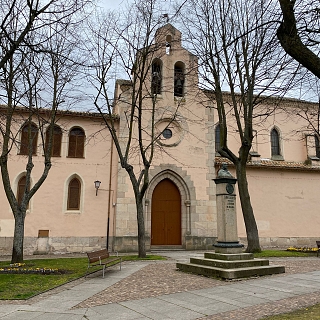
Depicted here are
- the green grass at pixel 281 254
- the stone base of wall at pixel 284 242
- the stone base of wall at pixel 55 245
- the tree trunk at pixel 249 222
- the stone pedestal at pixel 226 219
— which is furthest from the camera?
the stone base of wall at pixel 284 242

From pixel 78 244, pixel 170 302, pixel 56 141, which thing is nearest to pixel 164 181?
pixel 78 244

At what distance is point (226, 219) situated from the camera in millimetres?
10156

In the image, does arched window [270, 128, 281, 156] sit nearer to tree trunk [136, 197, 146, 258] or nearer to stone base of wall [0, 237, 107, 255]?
tree trunk [136, 197, 146, 258]

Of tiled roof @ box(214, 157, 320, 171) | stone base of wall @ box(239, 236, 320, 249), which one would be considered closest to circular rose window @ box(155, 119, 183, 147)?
tiled roof @ box(214, 157, 320, 171)

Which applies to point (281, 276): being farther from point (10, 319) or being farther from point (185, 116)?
point (185, 116)

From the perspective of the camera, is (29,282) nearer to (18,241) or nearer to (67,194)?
(18,241)

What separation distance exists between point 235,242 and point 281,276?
159 cm

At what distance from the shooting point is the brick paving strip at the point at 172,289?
18.7 ft

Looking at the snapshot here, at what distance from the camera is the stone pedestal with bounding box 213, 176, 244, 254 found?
9961 millimetres

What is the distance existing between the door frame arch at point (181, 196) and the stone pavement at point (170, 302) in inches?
353

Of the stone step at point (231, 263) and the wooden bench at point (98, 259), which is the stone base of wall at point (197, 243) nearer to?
the stone step at point (231, 263)

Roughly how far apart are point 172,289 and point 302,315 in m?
3.19

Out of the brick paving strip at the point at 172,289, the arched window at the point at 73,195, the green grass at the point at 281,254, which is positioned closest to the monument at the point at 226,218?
the brick paving strip at the point at 172,289

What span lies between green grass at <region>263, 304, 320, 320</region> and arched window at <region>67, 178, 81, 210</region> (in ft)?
44.5
